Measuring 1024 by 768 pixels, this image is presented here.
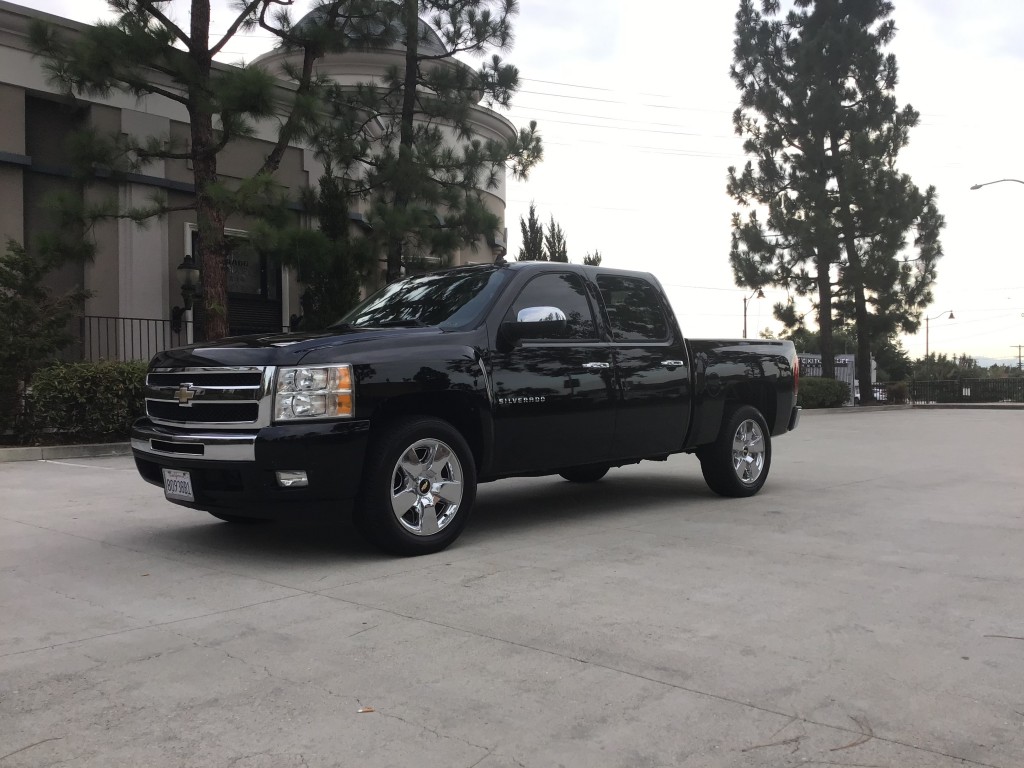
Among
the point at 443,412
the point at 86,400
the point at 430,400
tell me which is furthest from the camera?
the point at 86,400

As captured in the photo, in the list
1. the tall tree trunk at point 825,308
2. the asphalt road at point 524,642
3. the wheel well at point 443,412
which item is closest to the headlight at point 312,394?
the wheel well at point 443,412

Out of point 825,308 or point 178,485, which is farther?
point 825,308

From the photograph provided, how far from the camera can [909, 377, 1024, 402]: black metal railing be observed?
142 ft

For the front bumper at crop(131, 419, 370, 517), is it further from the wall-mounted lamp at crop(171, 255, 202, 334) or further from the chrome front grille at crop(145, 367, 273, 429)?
the wall-mounted lamp at crop(171, 255, 202, 334)

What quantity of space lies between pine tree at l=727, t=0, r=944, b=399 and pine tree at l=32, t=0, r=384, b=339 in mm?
19645

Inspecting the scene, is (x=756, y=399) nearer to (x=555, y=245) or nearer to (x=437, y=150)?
(x=437, y=150)

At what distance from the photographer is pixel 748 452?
28.2 feet

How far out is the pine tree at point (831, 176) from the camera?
99.8ft

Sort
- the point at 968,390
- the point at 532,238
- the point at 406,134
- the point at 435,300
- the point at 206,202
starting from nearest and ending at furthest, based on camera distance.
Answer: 1. the point at 435,300
2. the point at 206,202
3. the point at 406,134
4. the point at 532,238
5. the point at 968,390

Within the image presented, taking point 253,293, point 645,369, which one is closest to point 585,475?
point 645,369

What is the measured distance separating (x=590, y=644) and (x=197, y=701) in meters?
1.64

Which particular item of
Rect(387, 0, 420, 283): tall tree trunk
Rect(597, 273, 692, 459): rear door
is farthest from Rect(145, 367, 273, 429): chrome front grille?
Rect(387, 0, 420, 283): tall tree trunk

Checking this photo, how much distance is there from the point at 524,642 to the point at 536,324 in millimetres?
2800

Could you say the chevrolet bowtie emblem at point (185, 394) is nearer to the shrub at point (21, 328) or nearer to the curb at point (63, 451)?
the curb at point (63, 451)
